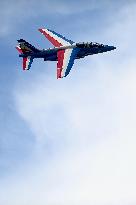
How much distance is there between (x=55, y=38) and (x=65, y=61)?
17445mm

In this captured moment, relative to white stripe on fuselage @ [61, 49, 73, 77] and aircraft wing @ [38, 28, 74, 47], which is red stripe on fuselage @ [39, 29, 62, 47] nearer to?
aircraft wing @ [38, 28, 74, 47]

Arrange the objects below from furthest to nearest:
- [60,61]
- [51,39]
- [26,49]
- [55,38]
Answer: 1. [51,39]
2. [55,38]
3. [26,49]
4. [60,61]

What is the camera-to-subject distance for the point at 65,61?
83.1m

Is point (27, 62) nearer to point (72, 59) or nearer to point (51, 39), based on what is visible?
point (72, 59)

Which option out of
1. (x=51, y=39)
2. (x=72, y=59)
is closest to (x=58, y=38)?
(x=51, y=39)

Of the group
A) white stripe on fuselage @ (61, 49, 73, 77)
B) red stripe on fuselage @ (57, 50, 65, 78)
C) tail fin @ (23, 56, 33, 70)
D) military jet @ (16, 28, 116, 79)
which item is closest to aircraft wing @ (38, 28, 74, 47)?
military jet @ (16, 28, 116, 79)

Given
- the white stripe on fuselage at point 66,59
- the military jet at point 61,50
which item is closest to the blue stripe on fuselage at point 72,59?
the military jet at point 61,50

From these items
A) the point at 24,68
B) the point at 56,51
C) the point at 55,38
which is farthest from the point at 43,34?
the point at 24,68

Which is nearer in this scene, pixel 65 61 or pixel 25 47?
pixel 65 61

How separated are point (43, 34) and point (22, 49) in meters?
11.0

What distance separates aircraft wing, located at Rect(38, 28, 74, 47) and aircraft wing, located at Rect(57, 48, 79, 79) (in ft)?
12.9

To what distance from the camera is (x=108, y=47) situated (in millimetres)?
89875

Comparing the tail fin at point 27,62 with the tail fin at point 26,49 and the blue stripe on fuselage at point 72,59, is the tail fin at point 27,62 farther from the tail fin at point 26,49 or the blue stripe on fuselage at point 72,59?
the blue stripe on fuselage at point 72,59

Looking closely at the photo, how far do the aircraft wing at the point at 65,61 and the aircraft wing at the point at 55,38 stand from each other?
12.9ft
